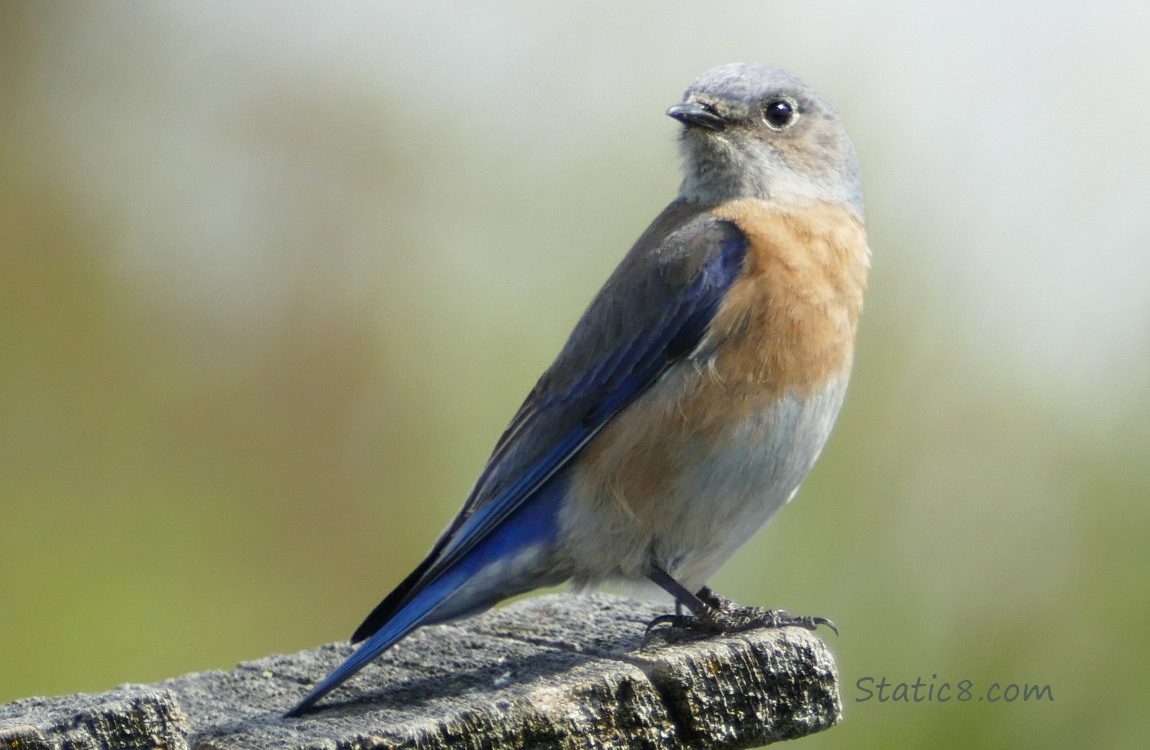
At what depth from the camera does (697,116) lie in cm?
429

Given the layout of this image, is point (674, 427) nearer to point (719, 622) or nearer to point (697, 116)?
point (719, 622)

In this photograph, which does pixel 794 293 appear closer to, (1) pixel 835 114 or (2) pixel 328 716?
(1) pixel 835 114

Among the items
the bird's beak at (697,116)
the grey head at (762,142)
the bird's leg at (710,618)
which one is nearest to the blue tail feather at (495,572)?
the bird's leg at (710,618)

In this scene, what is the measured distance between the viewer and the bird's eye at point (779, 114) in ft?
14.6

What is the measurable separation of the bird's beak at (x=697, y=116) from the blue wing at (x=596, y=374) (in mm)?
443

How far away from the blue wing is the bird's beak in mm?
443

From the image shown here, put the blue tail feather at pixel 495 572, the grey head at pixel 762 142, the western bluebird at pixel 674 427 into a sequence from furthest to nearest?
the grey head at pixel 762 142
the western bluebird at pixel 674 427
the blue tail feather at pixel 495 572

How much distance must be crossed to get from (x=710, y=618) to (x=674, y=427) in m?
0.52

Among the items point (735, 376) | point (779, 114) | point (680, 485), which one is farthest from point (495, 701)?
point (779, 114)

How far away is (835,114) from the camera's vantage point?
4.69m

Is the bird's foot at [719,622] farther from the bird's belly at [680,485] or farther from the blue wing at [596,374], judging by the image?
the blue wing at [596,374]

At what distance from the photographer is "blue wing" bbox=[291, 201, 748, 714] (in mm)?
3598

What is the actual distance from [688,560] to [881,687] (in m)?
1.44

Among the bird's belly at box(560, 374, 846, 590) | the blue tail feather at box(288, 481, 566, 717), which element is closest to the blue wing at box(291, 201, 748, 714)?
the blue tail feather at box(288, 481, 566, 717)
